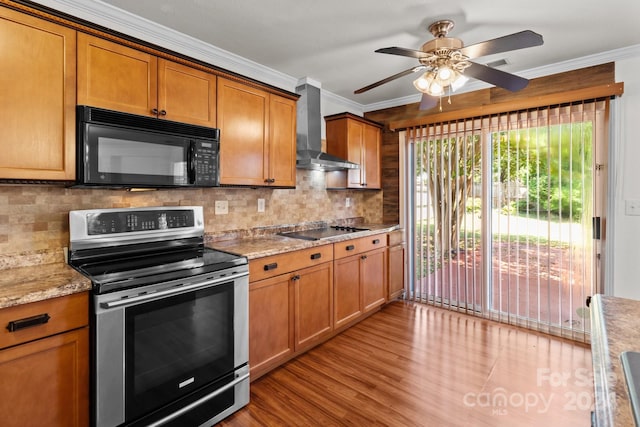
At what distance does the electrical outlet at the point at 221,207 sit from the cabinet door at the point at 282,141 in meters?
0.43

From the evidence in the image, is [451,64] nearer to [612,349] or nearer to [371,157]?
[612,349]

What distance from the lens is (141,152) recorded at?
6.14ft

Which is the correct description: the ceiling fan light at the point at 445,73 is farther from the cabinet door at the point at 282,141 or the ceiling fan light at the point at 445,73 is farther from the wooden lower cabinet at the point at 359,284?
the wooden lower cabinet at the point at 359,284

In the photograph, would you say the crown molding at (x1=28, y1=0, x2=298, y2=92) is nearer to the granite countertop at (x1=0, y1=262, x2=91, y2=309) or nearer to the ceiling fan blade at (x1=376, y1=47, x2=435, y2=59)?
the ceiling fan blade at (x1=376, y1=47, x2=435, y2=59)

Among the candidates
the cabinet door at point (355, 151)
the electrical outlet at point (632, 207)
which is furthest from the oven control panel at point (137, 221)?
the electrical outlet at point (632, 207)

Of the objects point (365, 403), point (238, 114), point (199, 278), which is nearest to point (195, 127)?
point (238, 114)

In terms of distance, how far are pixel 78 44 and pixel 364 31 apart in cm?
178

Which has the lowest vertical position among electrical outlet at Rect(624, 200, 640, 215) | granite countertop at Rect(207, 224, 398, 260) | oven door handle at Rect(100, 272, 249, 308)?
oven door handle at Rect(100, 272, 249, 308)

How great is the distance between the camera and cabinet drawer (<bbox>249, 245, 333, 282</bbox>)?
7.12ft

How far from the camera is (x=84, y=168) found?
1652mm

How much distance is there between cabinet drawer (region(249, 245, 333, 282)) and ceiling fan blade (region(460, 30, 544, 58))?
171 centimetres

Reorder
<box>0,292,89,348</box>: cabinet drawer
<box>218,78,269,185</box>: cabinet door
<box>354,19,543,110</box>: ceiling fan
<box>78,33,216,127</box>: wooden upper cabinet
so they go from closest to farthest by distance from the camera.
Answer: <box>0,292,89,348</box>: cabinet drawer
<box>78,33,216,127</box>: wooden upper cabinet
<box>354,19,543,110</box>: ceiling fan
<box>218,78,269,185</box>: cabinet door

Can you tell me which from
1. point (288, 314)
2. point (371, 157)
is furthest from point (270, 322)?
point (371, 157)

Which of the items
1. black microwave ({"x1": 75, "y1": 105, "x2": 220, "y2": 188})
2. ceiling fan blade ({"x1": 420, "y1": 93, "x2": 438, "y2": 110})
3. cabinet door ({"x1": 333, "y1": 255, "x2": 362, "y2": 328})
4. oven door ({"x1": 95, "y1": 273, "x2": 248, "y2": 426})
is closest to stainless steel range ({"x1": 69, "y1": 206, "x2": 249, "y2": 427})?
oven door ({"x1": 95, "y1": 273, "x2": 248, "y2": 426})
